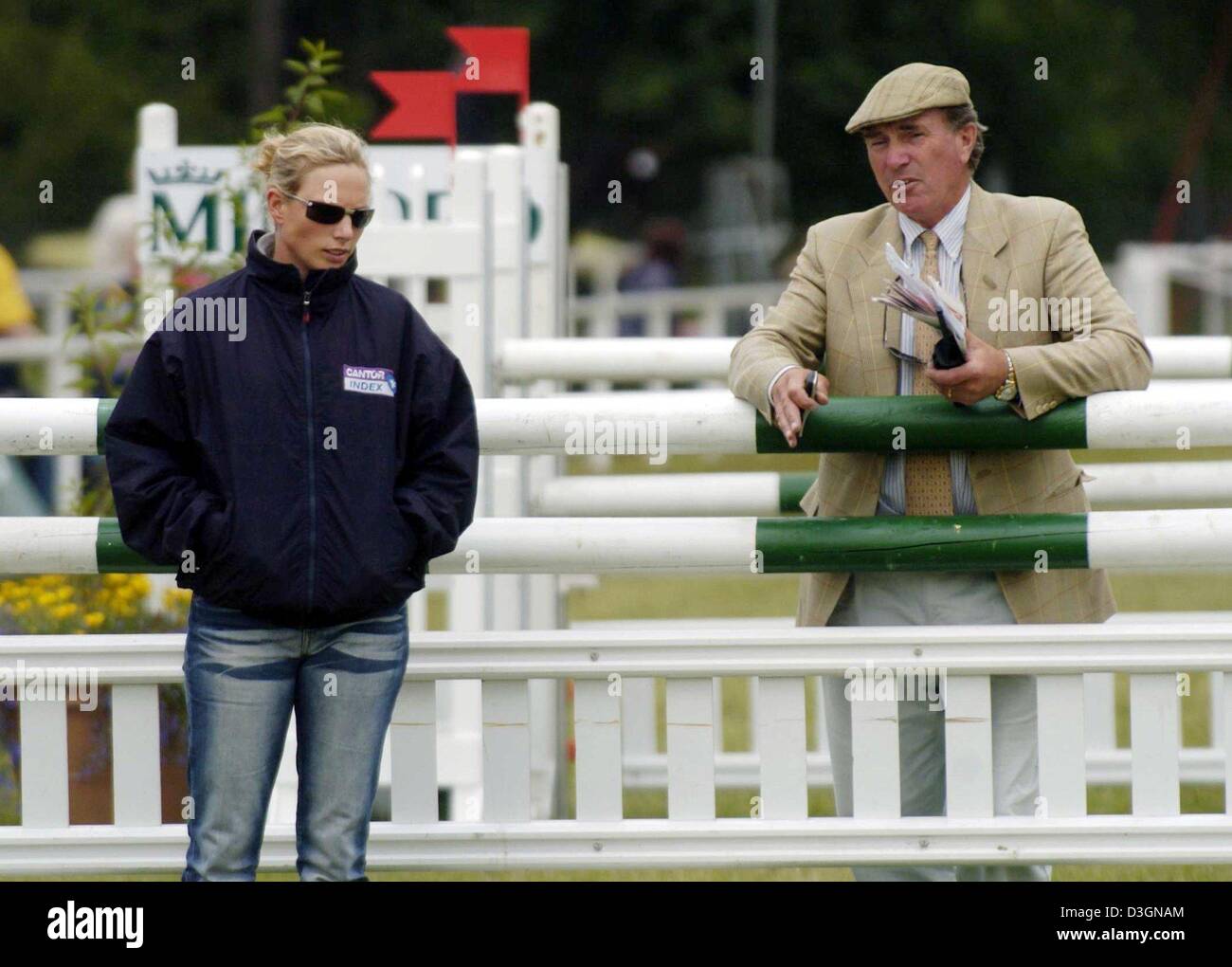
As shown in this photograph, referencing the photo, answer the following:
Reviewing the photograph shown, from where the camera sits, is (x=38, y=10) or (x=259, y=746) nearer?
(x=259, y=746)

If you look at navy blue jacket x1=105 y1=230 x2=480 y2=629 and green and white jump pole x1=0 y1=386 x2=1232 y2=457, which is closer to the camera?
navy blue jacket x1=105 y1=230 x2=480 y2=629

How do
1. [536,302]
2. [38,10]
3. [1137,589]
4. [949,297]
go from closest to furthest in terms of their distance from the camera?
1. [949,297]
2. [536,302]
3. [1137,589]
4. [38,10]

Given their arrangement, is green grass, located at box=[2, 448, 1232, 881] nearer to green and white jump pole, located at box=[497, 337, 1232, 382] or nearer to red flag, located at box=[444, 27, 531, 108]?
green and white jump pole, located at box=[497, 337, 1232, 382]

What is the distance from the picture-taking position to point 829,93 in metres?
31.4

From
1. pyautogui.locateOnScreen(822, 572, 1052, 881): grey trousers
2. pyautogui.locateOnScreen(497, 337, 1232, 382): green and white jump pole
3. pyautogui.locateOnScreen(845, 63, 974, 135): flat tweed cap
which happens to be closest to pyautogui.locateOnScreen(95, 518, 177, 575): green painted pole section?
pyautogui.locateOnScreen(822, 572, 1052, 881): grey trousers

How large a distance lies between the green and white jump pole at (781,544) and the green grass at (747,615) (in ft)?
1.97

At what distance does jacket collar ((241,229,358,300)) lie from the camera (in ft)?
11.9

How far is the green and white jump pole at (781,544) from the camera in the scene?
12.9 feet

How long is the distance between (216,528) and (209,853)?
56 centimetres

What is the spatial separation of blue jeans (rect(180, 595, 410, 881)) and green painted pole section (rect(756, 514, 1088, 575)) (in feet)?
2.50

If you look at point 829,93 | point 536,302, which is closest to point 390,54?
point 829,93

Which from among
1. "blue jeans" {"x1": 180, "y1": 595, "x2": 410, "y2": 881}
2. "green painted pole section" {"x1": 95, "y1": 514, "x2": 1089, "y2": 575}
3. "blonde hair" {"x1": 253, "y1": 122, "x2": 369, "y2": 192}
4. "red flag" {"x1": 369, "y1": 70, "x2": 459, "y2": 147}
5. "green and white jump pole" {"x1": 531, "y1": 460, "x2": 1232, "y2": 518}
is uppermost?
"red flag" {"x1": 369, "y1": 70, "x2": 459, "y2": 147}

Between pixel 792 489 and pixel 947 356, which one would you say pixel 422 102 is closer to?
pixel 792 489
